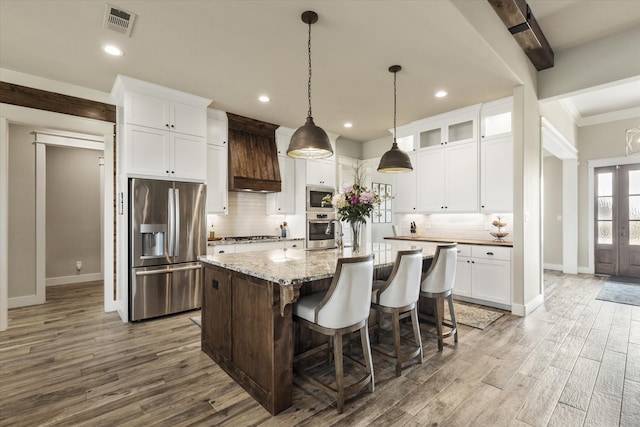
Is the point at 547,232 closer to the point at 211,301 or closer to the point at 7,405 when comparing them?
the point at 211,301

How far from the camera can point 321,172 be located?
5.76 m

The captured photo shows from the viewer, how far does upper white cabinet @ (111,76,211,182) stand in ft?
11.8

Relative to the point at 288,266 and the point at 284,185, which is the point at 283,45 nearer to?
the point at 288,266

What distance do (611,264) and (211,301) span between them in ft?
24.9

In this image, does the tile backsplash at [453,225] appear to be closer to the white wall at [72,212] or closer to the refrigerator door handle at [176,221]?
the refrigerator door handle at [176,221]

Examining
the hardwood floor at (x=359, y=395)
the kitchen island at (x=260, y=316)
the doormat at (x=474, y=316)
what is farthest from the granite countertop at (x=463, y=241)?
the kitchen island at (x=260, y=316)

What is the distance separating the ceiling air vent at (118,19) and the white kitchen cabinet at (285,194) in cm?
295

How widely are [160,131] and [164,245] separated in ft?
4.64

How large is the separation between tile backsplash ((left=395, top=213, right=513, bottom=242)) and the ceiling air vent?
4717mm

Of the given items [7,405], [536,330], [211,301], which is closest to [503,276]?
[536,330]

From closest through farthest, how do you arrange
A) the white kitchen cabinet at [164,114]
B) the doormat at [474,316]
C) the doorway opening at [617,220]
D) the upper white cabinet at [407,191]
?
the doormat at [474,316] < the white kitchen cabinet at [164,114] < the upper white cabinet at [407,191] < the doorway opening at [617,220]

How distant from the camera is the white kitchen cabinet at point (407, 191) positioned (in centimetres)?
530

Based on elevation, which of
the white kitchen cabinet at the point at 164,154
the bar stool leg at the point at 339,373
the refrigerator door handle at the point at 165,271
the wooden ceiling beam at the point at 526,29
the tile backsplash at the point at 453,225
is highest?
the wooden ceiling beam at the point at 526,29

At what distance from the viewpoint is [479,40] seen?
→ 2.77 m
